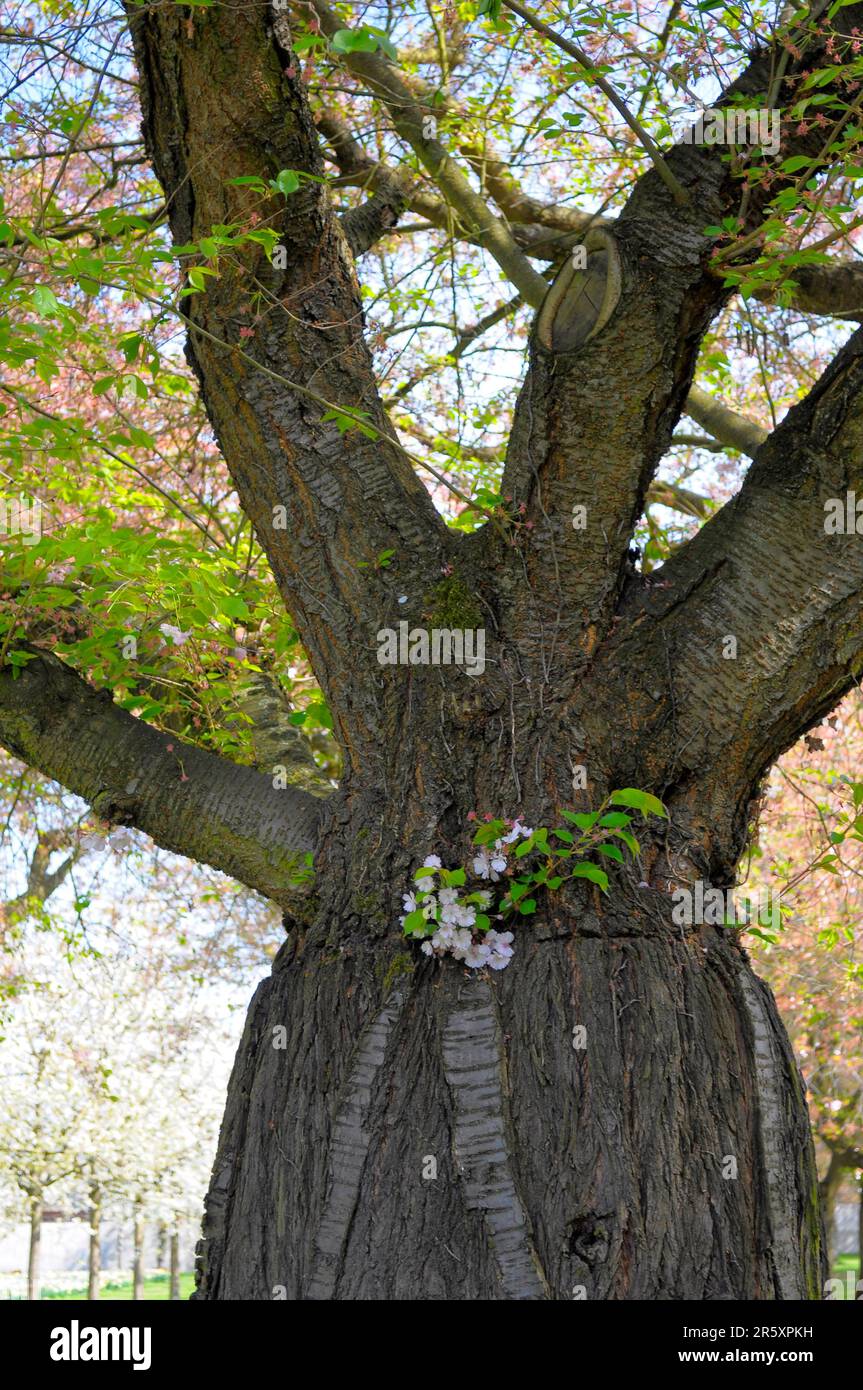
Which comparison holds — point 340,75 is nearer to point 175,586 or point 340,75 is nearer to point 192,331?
point 192,331

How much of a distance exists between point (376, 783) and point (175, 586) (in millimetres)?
772

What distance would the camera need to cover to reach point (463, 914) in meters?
2.54

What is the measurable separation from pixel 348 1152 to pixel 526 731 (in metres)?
1.04

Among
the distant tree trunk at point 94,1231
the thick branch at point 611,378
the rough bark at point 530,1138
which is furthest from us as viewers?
the distant tree trunk at point 94,1231

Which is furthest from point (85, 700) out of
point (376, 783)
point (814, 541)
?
point (814, 541)

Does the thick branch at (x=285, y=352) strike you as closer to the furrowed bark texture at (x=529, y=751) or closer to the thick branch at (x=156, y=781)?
the furrowed bark texture at (x=529, y=751)

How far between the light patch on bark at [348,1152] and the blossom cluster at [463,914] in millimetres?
177

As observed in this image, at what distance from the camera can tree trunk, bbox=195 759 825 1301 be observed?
2.30 m

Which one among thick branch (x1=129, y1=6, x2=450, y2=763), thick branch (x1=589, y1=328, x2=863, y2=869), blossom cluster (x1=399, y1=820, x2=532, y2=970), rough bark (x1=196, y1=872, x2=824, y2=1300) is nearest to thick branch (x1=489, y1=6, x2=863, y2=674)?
thick branch (x1=589, y1=328, x2=863, y2=869)

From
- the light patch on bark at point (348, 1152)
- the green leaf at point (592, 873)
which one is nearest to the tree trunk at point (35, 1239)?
the light patch on bark at point (348, 1152)

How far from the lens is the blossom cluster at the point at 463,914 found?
8.34 feet

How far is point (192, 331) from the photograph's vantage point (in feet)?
9.94

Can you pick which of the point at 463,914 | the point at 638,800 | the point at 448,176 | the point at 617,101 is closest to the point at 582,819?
the point at 638,800

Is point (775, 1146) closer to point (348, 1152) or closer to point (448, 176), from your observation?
point (348, 1152)
